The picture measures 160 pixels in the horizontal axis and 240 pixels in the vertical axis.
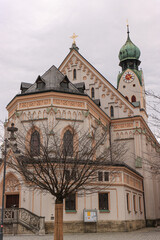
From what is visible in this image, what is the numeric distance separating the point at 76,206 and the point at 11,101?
13.2m

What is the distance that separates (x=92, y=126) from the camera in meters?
29.8

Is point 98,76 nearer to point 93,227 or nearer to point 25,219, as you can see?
point 93,227

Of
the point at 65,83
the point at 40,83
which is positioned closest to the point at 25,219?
the point at 40,83

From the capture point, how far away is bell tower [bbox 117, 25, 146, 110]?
42.8 metres

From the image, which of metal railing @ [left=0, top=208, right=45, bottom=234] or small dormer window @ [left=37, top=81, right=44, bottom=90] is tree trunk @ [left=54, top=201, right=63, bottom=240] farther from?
small dormer window @ [left=37, top=81, right=44, bottom=90]

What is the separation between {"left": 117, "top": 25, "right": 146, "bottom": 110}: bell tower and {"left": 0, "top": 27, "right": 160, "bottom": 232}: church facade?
15 cm

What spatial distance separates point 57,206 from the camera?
45.2 feet

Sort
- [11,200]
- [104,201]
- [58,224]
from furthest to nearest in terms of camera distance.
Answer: [104,201]
[11,200]
[58,224]

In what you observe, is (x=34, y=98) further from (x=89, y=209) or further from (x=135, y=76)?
(x=135, y=76)

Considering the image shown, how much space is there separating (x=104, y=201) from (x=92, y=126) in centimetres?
849

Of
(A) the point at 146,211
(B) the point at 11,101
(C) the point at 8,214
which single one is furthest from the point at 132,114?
(C) the point at 8,214

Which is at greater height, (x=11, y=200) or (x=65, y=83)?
(x=65, y=83)

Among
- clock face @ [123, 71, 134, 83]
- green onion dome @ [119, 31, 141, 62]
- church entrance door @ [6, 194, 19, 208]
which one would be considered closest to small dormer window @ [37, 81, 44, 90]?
church entrance door @ [6, 194, 19, 208]

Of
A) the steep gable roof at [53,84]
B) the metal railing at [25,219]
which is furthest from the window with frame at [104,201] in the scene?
the steep gable roof at [53,84]
